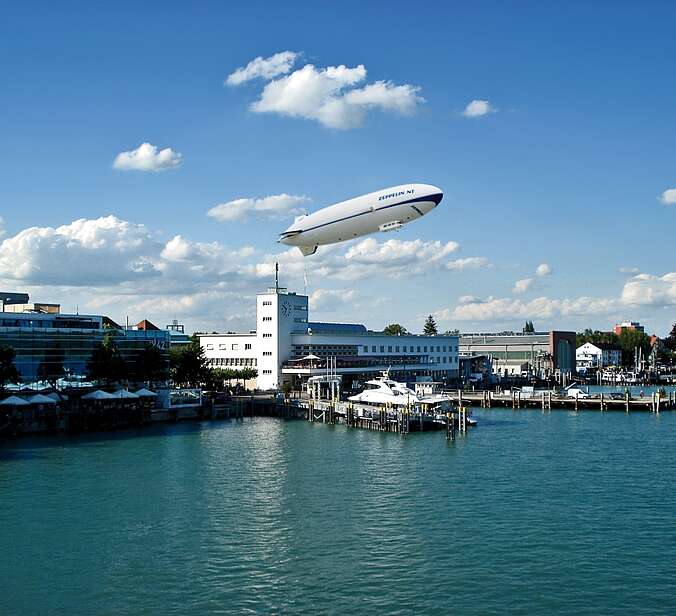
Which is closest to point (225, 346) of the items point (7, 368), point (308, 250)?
point (7, 368)

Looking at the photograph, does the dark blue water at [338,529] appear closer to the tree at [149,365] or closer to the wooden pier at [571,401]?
the tree at [149,365]

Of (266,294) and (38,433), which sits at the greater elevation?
(266,294)

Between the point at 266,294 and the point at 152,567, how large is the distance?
7880cm

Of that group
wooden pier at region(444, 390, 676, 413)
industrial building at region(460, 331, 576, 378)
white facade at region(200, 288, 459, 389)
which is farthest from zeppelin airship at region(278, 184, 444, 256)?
industrial building at region(460, 331, 576, 378)

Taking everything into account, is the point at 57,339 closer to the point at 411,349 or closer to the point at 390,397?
the point at 390,397

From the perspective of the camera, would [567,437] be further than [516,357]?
No

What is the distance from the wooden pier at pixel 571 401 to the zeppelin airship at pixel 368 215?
33788mm

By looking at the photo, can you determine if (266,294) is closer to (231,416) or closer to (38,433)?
(231,416)

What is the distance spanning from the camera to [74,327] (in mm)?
83312

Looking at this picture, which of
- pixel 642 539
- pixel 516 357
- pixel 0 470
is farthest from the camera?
pixel 516 357

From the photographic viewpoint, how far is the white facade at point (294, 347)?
4134 inches

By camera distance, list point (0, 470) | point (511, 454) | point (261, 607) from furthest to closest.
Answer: point (511, 454)
point (0, 470)
point (261, 607)

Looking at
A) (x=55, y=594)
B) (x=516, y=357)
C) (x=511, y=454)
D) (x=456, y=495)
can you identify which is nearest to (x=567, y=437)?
(x=511, y=454)

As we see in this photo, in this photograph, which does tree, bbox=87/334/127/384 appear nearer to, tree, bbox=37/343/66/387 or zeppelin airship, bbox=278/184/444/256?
tree, bbox=37/343/66/387
